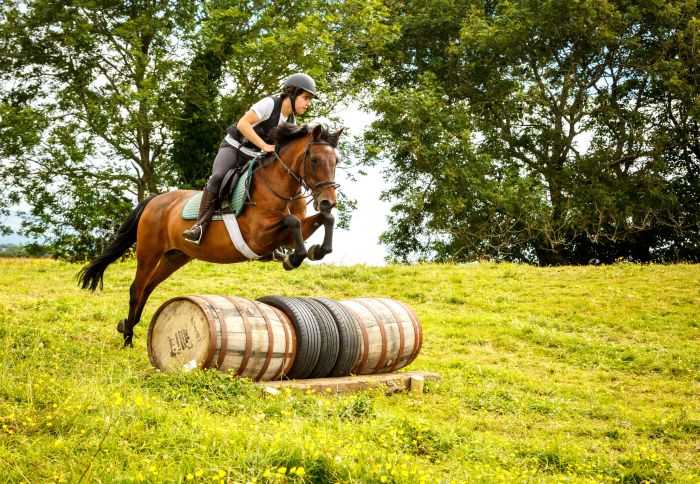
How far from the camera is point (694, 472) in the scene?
6.23 meters

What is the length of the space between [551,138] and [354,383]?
21.0 m

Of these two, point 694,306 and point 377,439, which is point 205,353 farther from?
point 694,306

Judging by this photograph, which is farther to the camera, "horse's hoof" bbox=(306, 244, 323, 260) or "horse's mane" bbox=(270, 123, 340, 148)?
"horse's mane" bbox=(270, 123, 340, 148)

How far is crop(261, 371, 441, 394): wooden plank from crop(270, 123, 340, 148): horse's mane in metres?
2.63

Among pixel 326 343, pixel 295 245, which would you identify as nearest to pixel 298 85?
pixel 295 245

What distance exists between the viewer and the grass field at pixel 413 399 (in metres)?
4.54

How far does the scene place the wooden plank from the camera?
23.7ft

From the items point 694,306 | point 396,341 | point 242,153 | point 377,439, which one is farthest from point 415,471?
point 694,306

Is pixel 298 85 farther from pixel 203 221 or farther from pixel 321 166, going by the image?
pixel 203 221

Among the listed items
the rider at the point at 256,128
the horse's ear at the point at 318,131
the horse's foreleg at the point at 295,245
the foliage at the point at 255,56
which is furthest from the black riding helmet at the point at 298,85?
the foliage at the point at 255,56

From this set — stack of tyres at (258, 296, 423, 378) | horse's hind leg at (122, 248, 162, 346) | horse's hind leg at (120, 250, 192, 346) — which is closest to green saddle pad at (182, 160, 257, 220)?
stack of tyres at (258, 296, 423, 378)

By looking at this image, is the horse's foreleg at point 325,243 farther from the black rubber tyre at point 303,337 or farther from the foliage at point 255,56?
the foliage at point 255,56

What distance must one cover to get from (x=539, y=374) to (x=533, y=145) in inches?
718

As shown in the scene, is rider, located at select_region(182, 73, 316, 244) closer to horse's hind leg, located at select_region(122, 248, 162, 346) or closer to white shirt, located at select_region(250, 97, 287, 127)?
white shirt, located at select_region(250, 97, 287, 127)
